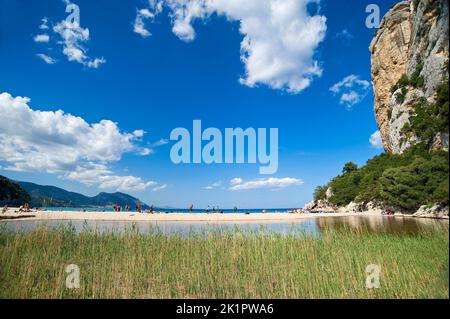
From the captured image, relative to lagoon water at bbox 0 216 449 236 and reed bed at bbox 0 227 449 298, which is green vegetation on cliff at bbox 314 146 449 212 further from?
reed bed at bbox 0 227 449 298

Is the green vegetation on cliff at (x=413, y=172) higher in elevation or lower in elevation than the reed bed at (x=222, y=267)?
higher

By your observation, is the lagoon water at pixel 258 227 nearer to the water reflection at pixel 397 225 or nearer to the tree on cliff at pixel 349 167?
the water reflection at pixel 397 225

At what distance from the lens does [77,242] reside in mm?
10898

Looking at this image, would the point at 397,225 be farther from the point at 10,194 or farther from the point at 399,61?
the point at 10,194

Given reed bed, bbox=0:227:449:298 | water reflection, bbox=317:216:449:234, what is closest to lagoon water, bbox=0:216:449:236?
water reflection, bbox=317:216:449:234

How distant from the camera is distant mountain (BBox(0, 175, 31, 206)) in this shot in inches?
2482

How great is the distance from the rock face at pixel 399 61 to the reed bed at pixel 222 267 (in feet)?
113

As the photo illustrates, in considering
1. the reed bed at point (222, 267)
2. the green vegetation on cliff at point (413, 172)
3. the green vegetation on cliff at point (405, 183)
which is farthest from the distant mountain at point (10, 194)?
the green vegetation on cliff at point (413, 172)

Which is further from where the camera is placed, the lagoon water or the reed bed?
the lagoon water

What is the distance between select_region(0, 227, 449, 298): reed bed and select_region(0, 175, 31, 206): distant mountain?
6568 cm

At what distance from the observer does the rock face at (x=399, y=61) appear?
1572 inches

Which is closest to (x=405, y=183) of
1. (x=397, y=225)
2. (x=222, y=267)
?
(x=397, y=225)

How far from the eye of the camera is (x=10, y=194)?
65.6 meters
